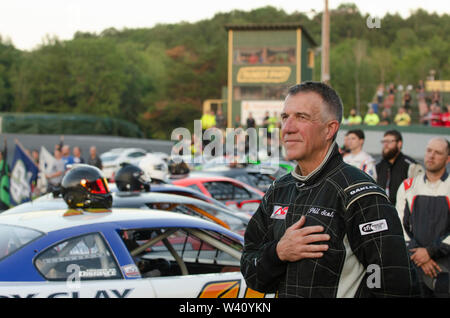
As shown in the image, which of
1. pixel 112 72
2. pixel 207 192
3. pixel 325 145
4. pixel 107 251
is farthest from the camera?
pixel 112 72

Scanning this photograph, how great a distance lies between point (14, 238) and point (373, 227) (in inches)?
107

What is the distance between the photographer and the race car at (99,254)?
393 centimetres

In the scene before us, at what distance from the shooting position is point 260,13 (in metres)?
109

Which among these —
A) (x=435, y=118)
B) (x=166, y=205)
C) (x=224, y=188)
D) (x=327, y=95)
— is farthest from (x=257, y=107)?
(x=327, y=95)

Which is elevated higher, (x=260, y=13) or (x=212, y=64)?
(x=260, y=13)

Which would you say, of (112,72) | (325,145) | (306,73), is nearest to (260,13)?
(112,72)

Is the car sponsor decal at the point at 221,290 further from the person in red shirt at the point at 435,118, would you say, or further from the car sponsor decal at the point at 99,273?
the person in red shirt at the point at 435,118

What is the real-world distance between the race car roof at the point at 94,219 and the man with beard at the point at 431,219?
1.69 meters

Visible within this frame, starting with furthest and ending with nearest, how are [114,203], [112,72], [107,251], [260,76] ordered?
[112,72]
[260,76]
[114,203]
[107,251]

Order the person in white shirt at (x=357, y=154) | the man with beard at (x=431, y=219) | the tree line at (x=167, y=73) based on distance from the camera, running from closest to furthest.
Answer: the man with beard at (x=431, y=219), the person in white shirt at (x=357, y=154), the tree line at (x=167, y=73)

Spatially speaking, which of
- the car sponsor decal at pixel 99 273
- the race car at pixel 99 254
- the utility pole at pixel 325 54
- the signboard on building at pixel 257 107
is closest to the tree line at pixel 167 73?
the signboard on building at pixel 257 107

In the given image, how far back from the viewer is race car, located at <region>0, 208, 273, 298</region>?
12.9 feet
